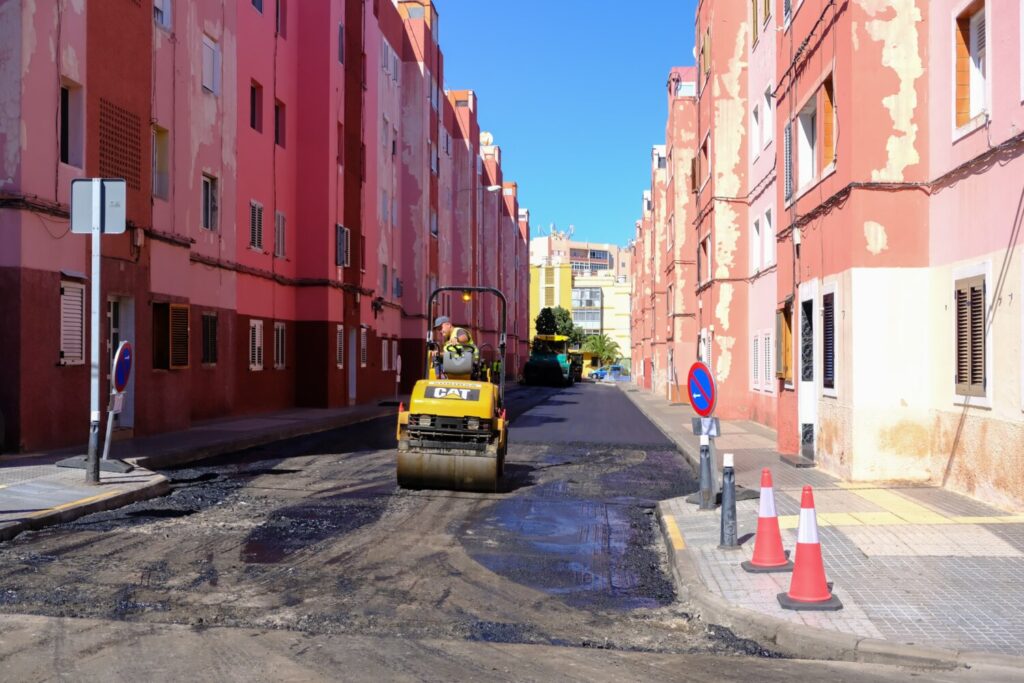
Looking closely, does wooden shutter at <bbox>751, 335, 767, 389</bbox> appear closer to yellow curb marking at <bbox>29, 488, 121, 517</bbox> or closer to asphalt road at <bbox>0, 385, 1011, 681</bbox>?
asphalt road at <bbox>0, 385, 1011, 681</bbox>

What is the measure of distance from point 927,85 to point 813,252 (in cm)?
301

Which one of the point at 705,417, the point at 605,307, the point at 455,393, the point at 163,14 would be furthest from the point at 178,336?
the point at 605,307

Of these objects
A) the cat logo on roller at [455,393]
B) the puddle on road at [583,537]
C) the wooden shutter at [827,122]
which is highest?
the wooden shutter at [827,122]

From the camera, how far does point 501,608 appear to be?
6.86m

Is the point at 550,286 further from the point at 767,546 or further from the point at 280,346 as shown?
the point at 767,546

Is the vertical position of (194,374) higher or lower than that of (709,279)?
lower

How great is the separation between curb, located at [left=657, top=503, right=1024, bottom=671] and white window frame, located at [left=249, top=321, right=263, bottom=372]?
21.5 meters

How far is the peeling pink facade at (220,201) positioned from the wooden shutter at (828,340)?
18.3ft

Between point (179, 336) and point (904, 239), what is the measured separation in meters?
13.6

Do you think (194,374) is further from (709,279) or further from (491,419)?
(709,279)

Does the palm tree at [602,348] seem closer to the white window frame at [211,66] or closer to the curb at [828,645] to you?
the white window frame at [211,66]

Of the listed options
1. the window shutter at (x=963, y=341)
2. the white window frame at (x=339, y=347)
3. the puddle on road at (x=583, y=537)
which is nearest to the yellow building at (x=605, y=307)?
Answer: the white window frame at (x=339, y=347)

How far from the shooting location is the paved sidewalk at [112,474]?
9.69 metres

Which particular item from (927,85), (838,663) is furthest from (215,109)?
(838,663)
